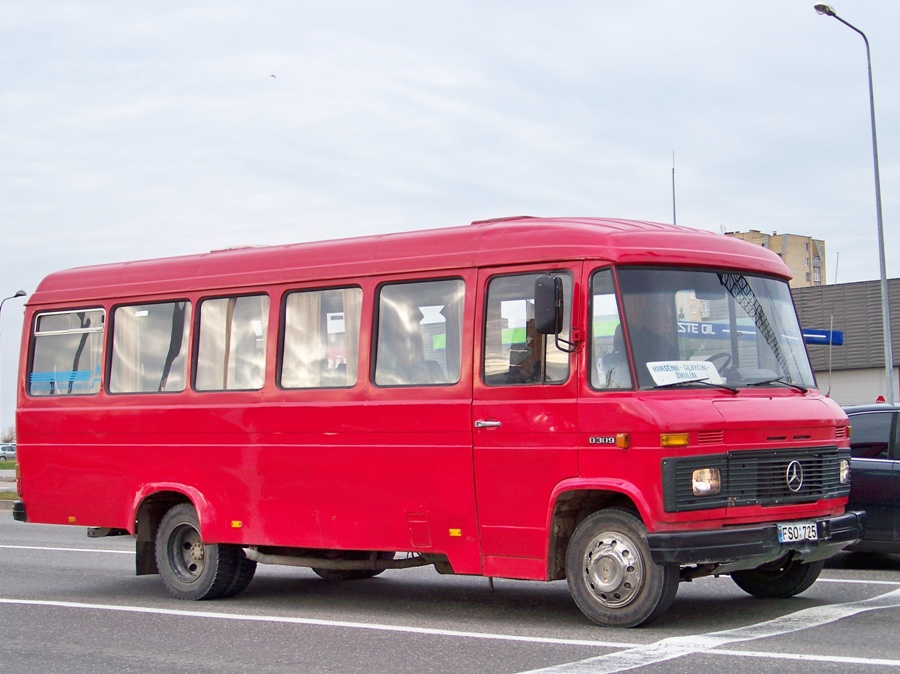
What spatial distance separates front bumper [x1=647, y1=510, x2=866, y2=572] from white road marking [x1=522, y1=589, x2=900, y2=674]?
44cm

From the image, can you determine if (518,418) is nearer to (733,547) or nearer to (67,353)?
(733,547)

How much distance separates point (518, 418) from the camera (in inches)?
386

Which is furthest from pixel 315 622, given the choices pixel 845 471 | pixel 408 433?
pixel 845 471

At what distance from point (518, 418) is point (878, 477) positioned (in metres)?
4.44

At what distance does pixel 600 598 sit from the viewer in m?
9.32

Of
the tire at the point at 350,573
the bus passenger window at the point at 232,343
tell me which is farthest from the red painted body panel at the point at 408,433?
the tire at the point at 350,573

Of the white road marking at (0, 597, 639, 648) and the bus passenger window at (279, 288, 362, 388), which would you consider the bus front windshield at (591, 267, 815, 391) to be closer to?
the white road marking at (0, 597, 639, 648)

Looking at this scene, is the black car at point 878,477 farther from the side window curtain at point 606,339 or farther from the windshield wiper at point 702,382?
the side window curtain at point 606,339

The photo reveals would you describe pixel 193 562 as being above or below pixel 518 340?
below

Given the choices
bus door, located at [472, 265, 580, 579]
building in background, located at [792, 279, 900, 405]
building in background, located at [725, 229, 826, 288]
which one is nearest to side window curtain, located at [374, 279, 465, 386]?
bus door, located at [472, 265, 580, 579]

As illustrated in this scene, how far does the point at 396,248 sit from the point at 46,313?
482 cm

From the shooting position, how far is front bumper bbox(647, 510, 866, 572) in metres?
8.84

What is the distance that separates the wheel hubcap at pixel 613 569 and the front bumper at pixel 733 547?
0.32m

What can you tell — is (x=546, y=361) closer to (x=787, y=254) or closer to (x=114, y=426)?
(x=114, y=426)
